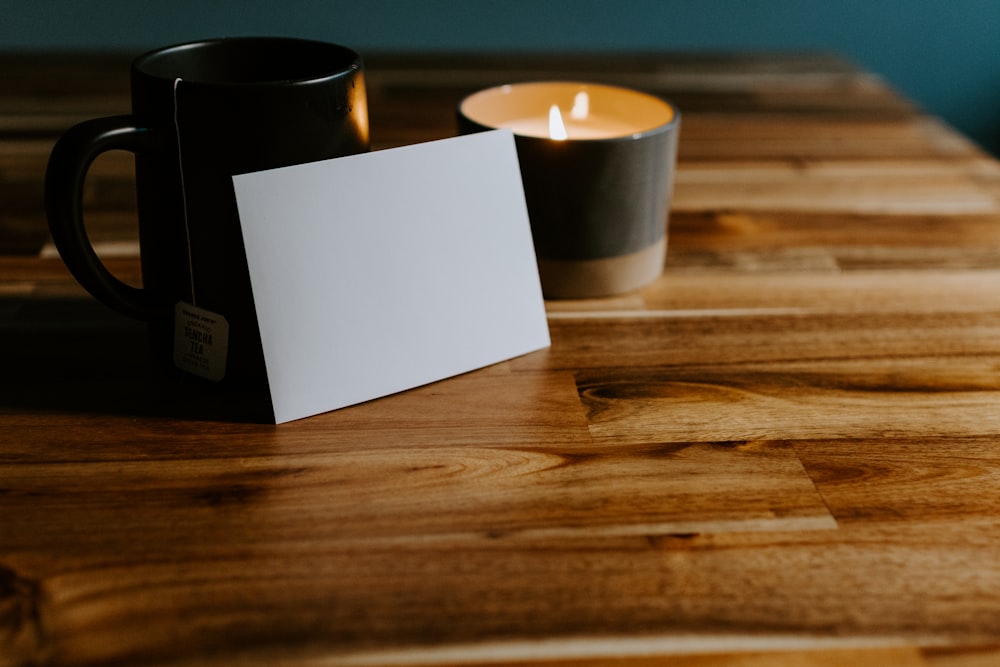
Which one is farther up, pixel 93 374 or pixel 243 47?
pixel 243 47

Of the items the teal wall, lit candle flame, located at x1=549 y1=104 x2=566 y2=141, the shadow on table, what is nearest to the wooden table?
the shadow on table

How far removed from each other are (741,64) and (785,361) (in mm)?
820

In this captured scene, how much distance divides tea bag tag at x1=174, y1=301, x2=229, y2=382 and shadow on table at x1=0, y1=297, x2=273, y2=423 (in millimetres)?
13

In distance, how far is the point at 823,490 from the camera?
0.42 metres

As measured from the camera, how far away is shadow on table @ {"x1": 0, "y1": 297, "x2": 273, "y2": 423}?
469mm

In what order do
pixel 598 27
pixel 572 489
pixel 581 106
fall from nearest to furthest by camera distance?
pixel 572 489 → pixel 581 106 → pixel 598 27

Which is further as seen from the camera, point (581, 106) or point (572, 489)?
point (581, 106)

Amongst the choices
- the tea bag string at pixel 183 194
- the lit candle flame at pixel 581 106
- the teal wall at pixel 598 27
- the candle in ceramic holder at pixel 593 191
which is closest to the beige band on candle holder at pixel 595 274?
the candle in ceramic holder at pixel 593 191

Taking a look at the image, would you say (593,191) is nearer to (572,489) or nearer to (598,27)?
(572,489)

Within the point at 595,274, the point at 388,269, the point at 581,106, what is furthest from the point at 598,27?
the point at 388,269

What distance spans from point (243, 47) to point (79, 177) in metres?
0.12

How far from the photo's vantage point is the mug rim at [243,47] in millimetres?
439

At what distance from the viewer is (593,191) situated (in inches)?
21.9

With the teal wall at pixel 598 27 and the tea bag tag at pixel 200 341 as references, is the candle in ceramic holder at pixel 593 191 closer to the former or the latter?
the tea bag tag at pixel 200 341
